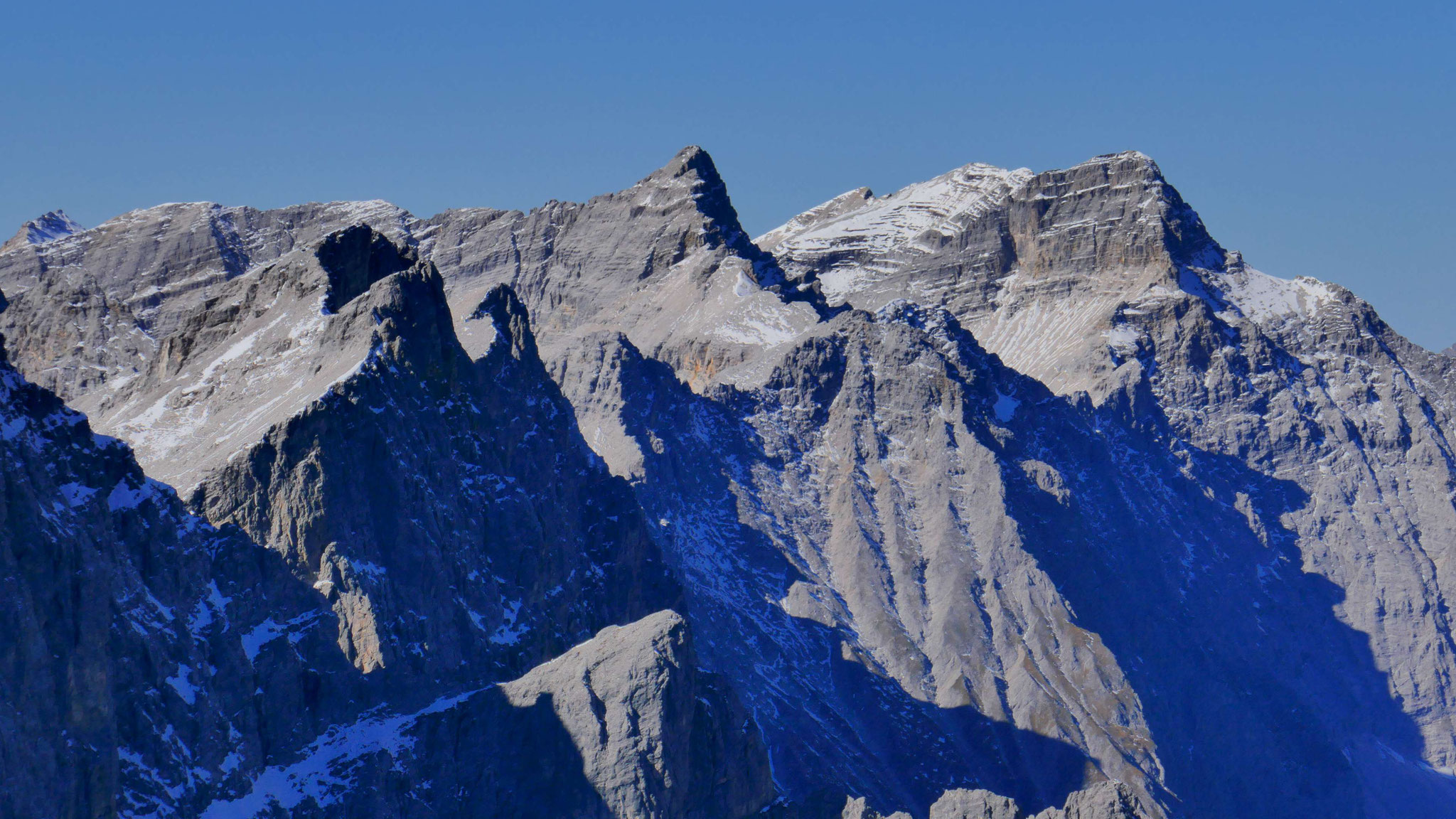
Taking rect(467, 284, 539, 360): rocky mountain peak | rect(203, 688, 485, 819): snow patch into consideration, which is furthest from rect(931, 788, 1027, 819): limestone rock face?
rect(467, 284, 539, 360): rocky mountain peak

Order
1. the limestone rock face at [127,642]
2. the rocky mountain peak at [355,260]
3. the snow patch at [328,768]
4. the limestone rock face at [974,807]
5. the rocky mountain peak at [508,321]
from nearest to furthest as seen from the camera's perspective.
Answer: the limestone rock face at [127,642], the snow patch at [328,768], the limestone rock face at [974,807], the rocky mountain peak at [355,260], the rocky mountain peak at [508,321]

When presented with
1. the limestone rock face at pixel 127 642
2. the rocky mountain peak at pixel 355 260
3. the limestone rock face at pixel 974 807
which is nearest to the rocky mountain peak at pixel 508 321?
the rocky mountain peak at pixel 355 260

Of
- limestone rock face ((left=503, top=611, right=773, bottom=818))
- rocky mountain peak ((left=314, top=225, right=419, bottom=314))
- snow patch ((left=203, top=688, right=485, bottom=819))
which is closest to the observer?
snow patch ((left=203, top=688, right=485, bottom=819))

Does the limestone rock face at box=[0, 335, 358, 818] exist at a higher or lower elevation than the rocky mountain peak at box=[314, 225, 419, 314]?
lower

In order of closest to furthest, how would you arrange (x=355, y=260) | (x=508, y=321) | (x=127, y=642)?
(x=127, y=642) < (x=355, y=260) < (x=508, y=321)

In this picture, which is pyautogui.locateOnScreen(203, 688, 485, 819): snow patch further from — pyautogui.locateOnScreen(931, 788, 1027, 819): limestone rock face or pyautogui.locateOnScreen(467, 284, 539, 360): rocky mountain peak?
pyautogui.locateOnScreen(931, 788, 1027, 819): limestone rock face

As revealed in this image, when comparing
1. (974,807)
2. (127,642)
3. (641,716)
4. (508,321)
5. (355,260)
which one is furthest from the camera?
(508,321)

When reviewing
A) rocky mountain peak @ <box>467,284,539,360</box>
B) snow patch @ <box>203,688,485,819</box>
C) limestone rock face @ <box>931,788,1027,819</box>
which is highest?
rocky mountain peak @ <box>467,284,539,360</box>

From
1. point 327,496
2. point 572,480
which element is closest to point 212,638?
point 327,496

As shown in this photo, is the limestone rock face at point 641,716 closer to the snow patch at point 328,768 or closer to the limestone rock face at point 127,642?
the snow patch at point 328,768

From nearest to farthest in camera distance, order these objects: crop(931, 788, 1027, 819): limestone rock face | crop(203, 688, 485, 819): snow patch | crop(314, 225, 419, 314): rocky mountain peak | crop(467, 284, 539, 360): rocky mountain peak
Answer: crop(203, 688, 485, 819): snow patch < crop(931, 788, 1027, 819): limestone rock face < crop(314, 225, 419, 314): rocky mountain peak < crop(467, 284, 539, 360): rocky mountain peak

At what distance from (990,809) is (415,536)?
163 feet

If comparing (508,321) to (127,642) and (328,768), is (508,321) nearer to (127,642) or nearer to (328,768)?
(328,768)

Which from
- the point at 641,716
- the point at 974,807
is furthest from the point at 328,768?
the point at 974,807
